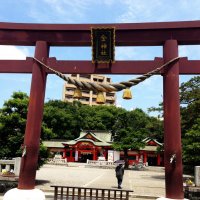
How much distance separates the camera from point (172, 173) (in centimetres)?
798

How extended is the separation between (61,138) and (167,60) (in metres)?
49.5

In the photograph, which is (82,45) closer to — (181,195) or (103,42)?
(103,42)

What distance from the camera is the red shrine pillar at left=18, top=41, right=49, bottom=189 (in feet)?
27.4

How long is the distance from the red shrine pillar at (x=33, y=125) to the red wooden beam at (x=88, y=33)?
0.56 m

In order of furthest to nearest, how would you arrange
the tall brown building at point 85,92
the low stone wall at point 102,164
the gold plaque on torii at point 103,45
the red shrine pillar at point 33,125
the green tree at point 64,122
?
1. the tall brown building at point 85,92
2. the green tree at point 64,122
3. the low stone wall at point 102,164
4. the gold plaque on torii at point 103,45
5. the red shrine pillar at point 33,125

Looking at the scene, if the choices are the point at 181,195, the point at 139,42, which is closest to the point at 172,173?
the point at 181,195

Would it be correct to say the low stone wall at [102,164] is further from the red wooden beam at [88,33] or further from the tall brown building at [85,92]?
the tall brown building at [85,92]

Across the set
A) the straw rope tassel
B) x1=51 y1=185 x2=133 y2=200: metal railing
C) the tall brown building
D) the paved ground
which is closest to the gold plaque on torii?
the straw rope tassel

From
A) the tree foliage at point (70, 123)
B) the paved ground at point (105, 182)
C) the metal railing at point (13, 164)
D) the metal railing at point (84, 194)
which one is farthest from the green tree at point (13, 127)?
the metal railing at point (84, 194)

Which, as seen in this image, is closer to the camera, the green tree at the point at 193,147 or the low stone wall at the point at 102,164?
the green tree at the point at 193,147

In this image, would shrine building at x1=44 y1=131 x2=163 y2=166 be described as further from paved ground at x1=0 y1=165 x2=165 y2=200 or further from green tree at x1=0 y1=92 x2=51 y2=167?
green tree at x1=0 y1=92 x2=51 y2=167

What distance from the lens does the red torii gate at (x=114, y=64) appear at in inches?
321

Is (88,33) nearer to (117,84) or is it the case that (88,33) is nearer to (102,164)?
(117,84)

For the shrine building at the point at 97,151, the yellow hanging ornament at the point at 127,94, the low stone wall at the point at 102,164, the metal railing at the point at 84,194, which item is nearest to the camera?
the yellow hanging ornament at the point at 127,94
